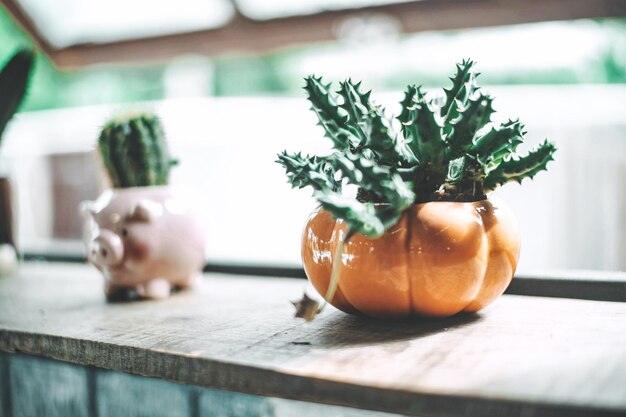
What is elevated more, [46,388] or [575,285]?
[575,285]

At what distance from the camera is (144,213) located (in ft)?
3.17

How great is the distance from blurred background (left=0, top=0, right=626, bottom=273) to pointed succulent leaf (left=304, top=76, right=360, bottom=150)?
1023 mm

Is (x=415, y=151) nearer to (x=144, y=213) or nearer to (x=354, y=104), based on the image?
(x=354, y=104)

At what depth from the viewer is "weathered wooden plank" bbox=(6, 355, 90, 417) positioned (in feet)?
3.17

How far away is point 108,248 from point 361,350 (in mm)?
521

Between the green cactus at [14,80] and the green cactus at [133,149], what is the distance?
0.80ft

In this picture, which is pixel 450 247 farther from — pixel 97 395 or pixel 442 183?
pixel 97 395

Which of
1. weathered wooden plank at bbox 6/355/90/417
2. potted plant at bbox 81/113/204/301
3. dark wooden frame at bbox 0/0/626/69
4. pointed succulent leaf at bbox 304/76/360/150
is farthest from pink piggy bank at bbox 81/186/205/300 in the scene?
dark wooden frame at bbox 0/0/626/69

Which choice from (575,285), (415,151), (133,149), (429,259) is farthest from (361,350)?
(133,149)

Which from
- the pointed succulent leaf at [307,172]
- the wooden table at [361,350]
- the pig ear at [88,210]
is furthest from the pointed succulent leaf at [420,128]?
the pig ear at [88,210]

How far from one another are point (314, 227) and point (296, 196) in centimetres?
214

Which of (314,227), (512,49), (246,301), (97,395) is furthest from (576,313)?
(512,49)

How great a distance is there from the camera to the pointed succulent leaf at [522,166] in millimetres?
702

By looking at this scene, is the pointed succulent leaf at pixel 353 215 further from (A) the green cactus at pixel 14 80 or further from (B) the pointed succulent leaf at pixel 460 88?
(A) the green cactus at pixel 14 80
